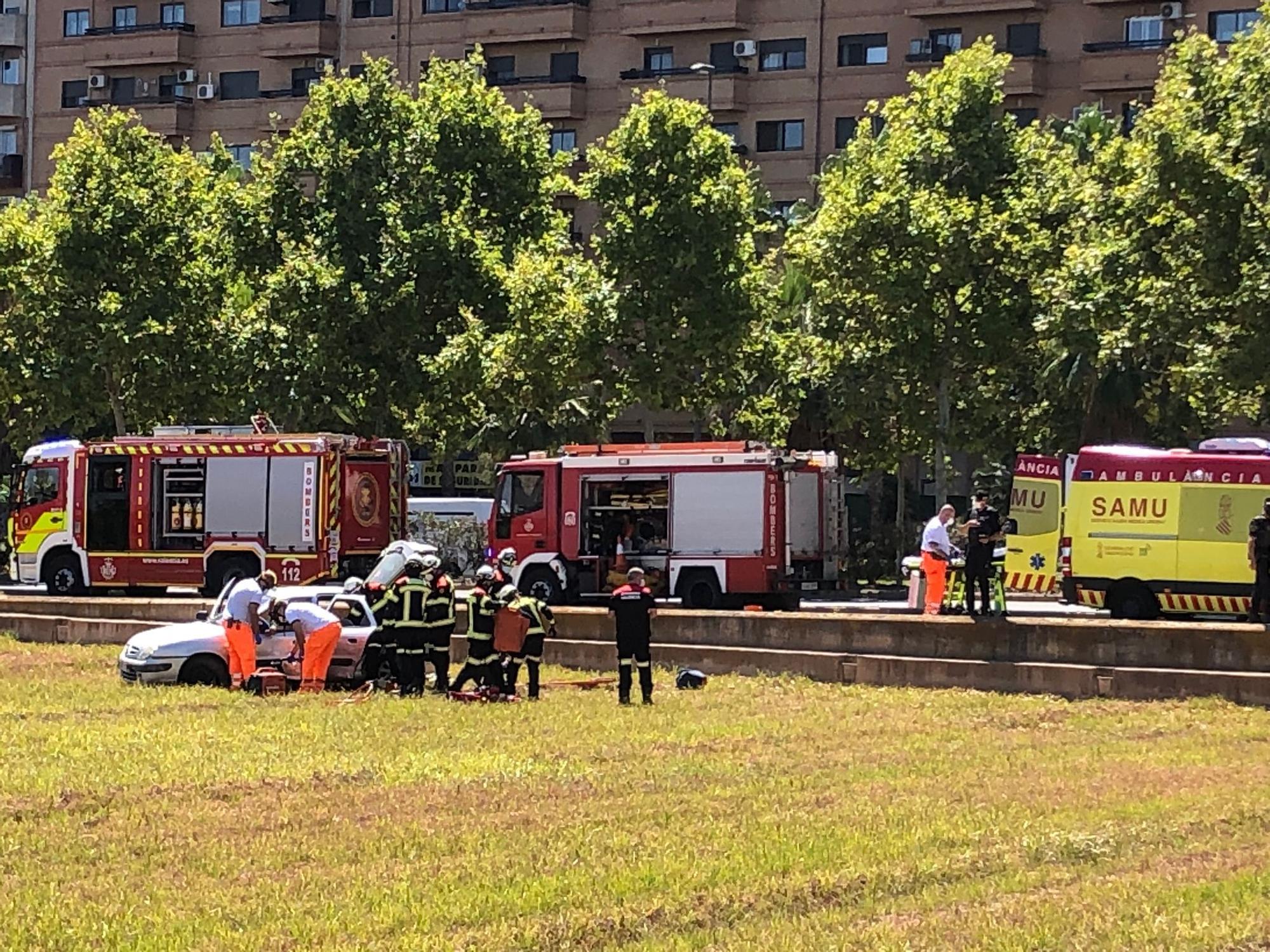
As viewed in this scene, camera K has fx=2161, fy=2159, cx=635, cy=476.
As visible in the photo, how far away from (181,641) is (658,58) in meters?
49.5

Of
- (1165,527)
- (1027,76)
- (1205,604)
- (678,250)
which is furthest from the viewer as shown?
(1027,76)

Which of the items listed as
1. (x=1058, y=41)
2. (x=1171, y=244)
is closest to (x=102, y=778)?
(x=1171, y=244)

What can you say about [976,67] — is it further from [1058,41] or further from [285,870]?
[285,870]

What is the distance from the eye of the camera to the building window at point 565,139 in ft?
231

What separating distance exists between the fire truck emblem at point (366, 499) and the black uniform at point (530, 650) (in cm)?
1511

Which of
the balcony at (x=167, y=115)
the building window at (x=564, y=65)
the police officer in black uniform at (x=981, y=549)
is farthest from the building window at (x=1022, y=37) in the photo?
the police officer in black uniform at (x=981, y=549)

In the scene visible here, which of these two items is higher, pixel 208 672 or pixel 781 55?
pixel 781 55

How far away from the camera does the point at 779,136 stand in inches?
2704

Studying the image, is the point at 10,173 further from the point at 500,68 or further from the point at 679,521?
the point at 679,521

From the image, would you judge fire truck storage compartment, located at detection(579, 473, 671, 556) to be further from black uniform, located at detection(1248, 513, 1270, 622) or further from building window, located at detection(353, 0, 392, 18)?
building window, located at detection(353, 0, 392, 18)

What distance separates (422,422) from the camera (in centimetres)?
5069

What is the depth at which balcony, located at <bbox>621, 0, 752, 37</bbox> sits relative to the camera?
223 ft

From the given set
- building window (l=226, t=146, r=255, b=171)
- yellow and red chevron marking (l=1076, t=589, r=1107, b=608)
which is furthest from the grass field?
building window (l=226, t=146, r=255, b=171)

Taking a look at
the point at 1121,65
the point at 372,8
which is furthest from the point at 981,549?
the point at 372,8
